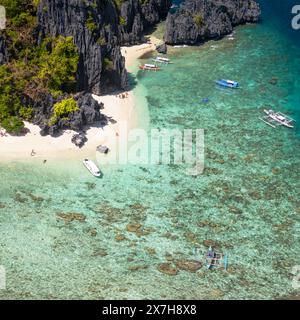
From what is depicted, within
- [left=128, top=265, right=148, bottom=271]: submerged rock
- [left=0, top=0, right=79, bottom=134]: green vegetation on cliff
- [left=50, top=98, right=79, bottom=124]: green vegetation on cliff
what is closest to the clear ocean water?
[left=128, top=265, right=148, bottom=271]: submerged rock

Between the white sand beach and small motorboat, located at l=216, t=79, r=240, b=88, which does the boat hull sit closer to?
A: small motorboat, located at l=216, t=79, r=240, b=88

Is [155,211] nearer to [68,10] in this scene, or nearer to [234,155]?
[234,155]

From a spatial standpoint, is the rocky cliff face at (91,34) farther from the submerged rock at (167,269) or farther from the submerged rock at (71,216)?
the submerged rock at (167,269)

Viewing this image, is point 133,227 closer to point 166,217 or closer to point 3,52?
point 166,217

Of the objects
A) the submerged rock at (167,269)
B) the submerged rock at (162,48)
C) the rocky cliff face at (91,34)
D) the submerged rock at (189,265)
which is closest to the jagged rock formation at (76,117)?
the rocky cliff face at (91,34)

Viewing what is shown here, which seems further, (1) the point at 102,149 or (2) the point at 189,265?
(1) the point at 102,149

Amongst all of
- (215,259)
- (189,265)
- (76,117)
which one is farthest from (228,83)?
(189,265)
